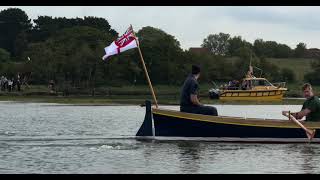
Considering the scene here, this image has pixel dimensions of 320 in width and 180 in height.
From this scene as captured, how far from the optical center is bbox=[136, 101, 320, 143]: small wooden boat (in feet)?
78.5

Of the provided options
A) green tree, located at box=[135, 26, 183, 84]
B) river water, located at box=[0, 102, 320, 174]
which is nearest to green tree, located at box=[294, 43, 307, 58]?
green tree, located at box=[135, 26, 183, 84]

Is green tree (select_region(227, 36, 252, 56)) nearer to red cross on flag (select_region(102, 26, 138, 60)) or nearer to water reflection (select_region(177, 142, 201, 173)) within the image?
red cross on flag (select_region(102, 26, 138, 60))

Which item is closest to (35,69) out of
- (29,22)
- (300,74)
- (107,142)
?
(300,74)

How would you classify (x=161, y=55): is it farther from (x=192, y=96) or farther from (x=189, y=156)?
(x=189, y=156)

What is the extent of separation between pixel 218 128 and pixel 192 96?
1.30 metres

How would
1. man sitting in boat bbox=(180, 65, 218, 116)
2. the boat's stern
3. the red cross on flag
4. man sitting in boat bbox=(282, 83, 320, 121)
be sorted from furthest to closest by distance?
the red cross on flag, the boat's stern, man sitting in boat bbox=(180, 65, 218, 116), man sitting in boat bbox=(282, 83, 320, 121)

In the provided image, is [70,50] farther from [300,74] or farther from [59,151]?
[59,151]

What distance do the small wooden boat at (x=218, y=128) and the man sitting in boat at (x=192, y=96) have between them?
8.0 inches

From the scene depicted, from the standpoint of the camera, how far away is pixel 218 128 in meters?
24.2

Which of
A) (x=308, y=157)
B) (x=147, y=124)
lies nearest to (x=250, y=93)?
(x=147, y=124)

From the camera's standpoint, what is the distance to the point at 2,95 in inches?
2643

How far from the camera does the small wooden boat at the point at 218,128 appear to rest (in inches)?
942

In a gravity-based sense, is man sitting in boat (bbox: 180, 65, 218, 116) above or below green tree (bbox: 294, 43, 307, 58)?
below

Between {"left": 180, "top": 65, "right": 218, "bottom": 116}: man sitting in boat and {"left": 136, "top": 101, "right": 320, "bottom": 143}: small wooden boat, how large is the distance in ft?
0.66
